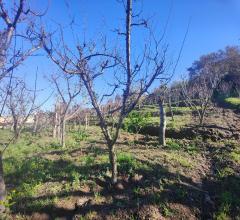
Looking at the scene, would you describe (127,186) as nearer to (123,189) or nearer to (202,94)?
(123,189)

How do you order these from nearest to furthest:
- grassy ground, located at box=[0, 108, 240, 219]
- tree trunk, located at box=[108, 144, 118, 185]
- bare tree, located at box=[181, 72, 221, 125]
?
1. grassy ground, located at box=[0, 108, 240, 219]
2. tree trunk, located at box=[108, 144, 118, 185]
3. bare tree, located at box=[181, 72, 221, 125]

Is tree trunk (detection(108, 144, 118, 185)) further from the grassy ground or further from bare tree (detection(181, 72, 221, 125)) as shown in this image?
bare tree (detection(181, 72, 221, 125))

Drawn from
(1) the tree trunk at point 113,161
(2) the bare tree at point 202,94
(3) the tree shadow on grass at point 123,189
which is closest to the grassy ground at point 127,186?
(3) the tree shadow on grass at point 123,189

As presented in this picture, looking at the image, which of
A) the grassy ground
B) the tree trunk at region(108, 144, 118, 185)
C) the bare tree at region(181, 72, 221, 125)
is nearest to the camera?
the grassy ground

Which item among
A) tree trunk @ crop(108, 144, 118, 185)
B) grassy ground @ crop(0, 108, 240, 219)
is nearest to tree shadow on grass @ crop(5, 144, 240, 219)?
grassy ground @ crop(0, 108, 240, 219)

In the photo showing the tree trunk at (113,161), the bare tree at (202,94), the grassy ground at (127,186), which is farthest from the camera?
the bare tree at (202,94)

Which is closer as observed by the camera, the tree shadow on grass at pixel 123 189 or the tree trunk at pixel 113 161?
the tree shadow on grass at pixel 123 189

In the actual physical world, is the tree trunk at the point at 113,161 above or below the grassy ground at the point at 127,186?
above

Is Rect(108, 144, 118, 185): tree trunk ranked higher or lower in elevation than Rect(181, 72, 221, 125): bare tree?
lower

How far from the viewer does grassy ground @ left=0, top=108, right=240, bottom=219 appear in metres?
8.15

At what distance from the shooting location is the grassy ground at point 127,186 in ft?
26.7

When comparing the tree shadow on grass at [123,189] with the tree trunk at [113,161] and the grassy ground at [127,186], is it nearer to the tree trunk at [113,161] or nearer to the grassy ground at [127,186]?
the grassy ground at [127,186]

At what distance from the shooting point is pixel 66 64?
831 centimetres

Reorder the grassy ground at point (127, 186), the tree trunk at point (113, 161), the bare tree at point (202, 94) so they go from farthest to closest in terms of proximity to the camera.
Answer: the bare tree at point (202, 94)
the tree trunk at point (113, 161)
the grassy ground at point (127, 186)
